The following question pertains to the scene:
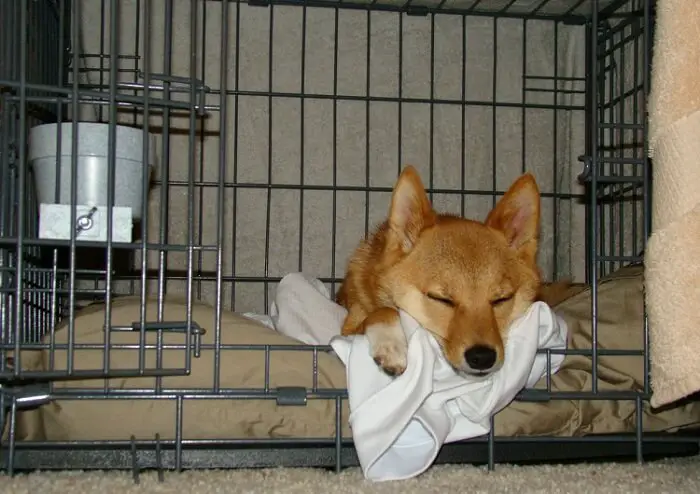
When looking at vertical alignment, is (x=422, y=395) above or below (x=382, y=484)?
above

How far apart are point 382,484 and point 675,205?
806 mm

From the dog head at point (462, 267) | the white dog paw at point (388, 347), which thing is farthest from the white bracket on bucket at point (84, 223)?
the dog head at point (462, 267)

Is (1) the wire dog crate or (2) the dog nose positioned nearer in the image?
(2) the dog nose

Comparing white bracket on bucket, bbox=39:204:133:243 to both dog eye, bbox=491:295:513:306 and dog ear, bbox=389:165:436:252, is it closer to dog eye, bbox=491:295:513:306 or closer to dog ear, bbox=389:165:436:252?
dog ear, bbox=389:165:436:252

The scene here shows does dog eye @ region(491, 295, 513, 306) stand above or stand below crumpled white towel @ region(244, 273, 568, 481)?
above

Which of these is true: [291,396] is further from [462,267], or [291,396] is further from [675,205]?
[675,205]

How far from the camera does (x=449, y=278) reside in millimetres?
1907

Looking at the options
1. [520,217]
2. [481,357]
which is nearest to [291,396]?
[481,357]

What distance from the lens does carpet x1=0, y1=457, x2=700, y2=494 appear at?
60.8 inches

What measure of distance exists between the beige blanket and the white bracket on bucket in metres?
1.09

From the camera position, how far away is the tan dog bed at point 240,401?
178 cm

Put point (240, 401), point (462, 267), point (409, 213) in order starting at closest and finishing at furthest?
point (240, 401) < point (462, 267) < point (409, 213)

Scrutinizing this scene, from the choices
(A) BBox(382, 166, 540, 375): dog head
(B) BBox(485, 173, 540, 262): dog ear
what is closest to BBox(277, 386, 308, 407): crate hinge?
(A) BBox(382, 166, 540, 375): dog head

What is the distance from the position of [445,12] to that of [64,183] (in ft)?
6.20
